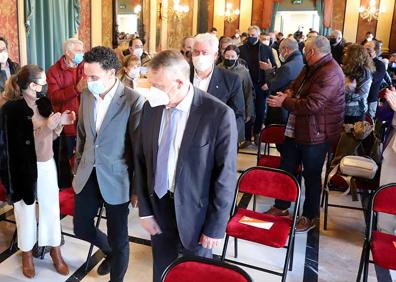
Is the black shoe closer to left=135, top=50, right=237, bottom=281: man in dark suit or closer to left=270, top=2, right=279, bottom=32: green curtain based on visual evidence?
left=135, top=50, right=237, bottom=281: man in dark suit

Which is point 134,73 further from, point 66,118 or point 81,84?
point 66,118

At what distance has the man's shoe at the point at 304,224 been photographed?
334 cm

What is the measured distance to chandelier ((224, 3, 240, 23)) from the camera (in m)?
14.8

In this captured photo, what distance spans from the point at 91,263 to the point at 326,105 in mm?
2083

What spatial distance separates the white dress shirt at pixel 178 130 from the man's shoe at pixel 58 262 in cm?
139

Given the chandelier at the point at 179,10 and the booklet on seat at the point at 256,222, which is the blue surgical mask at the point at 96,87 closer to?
the booklet on seat at the point at 256,222

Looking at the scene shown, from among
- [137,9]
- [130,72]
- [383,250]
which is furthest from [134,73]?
[137,9]

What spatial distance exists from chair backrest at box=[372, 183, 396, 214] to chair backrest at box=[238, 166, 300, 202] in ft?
1.58

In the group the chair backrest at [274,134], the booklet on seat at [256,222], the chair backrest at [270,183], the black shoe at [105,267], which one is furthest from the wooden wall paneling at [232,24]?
the black shoe at [105,267]

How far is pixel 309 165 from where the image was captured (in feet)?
10.6

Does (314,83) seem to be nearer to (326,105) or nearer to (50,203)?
(326,105)

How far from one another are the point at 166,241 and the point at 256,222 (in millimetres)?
839

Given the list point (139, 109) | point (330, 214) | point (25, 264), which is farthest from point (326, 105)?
point (25, 264)

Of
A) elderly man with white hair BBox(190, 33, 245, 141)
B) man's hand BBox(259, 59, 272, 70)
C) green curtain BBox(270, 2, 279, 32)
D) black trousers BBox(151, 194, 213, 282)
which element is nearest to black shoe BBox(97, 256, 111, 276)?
black trousers BBox(151, 194, 213, 282)
